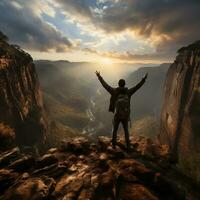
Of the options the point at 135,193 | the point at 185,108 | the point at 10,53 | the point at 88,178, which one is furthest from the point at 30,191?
the point at 10,53

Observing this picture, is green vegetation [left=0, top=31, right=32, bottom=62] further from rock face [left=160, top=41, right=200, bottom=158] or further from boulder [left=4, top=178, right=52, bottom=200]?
boulder [left=4, top=178, right=52, bottom=200]

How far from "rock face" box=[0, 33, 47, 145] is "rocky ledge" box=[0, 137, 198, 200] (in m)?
48.5

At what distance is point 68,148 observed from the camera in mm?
16734

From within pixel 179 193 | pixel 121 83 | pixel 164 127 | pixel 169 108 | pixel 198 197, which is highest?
pixel 121 83

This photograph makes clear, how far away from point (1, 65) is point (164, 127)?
2895 inches

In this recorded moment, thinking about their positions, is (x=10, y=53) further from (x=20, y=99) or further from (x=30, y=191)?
(x=30, y=191)

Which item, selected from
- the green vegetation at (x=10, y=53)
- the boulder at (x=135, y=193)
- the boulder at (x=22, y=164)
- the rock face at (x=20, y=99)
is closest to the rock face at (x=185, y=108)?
the rock face at (x=20, y=99)

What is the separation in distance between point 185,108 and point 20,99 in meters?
61.9

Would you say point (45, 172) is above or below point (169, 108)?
above

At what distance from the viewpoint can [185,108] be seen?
247 feet

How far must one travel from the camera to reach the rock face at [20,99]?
6594 centimetres

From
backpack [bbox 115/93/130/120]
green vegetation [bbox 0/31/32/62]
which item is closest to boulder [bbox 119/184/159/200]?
backpack [bbox 115/93/130/120]

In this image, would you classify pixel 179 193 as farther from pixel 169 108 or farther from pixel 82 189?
pixel 169 108

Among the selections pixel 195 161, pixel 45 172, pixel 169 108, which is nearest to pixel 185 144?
pixel 169 108
